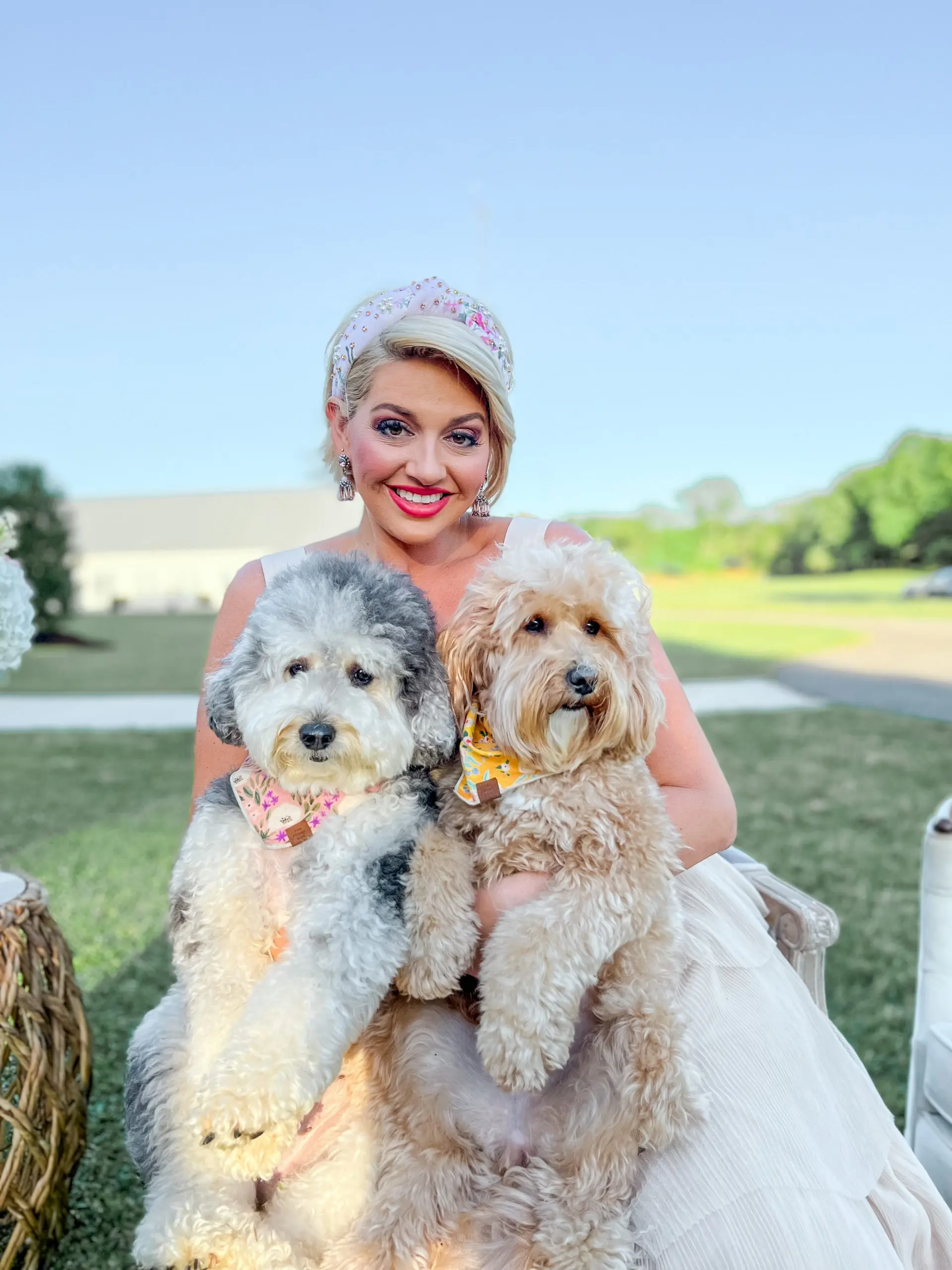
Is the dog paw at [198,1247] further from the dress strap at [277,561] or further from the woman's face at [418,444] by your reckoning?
the woman's face at [418,444]

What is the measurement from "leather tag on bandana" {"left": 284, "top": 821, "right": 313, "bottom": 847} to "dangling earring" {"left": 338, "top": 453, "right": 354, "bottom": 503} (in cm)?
98

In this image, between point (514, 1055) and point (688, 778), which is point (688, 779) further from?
point (514, 1055)

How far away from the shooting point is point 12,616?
240 centimetres

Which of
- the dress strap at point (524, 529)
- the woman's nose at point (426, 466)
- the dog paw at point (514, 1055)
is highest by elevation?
the woman's nose at point (426, 466)

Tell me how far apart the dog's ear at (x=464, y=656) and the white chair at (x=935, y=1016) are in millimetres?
1459

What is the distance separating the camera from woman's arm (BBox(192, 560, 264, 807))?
2.28 meters

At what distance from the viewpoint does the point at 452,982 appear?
1726 millimetres

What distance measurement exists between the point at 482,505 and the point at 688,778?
0.95m

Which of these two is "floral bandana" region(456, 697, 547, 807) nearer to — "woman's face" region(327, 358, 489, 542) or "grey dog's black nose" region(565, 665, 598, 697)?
"grey dog's black nose" region(565, 665, 598, 697)

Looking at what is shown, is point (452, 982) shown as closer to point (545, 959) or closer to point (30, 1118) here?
point (545, 959)

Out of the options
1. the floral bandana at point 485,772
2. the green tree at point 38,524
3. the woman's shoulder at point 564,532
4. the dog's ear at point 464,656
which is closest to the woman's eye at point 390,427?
the woman's shoulder at point 564,532

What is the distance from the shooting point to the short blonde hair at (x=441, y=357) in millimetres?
2234

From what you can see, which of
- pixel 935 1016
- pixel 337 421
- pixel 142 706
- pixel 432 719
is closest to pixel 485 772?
pixel 432 719

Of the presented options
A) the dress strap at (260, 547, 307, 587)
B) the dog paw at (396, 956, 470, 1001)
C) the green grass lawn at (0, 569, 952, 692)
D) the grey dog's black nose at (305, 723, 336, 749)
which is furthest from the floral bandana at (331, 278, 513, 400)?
the green grass lawn at (0, 569, 952, 692)
